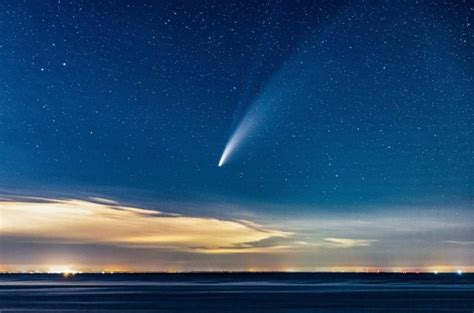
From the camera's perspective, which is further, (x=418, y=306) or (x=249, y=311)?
(x=418, y=306)

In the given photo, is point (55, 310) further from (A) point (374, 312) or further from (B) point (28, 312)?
(A) point (374, 312)

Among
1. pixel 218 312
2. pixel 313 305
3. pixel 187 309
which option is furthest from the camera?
pixel 313 305

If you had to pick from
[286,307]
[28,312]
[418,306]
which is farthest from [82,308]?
[418,306]

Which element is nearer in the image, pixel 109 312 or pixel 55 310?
pixel 109 312

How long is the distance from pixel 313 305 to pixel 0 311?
20.2m

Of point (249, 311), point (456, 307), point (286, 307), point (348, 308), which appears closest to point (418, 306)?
point (456, 307)

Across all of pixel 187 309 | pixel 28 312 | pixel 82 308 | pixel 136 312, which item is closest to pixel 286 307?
pixel 187 309

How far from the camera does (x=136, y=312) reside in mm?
36719

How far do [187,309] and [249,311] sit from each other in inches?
164

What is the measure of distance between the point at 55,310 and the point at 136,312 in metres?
5.79

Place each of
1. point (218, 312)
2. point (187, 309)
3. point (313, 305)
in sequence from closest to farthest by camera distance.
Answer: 1. point (218, 312)
2. point (187, 309)
3. point (313, 305)

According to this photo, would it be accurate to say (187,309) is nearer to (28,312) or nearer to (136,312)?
(136,312)

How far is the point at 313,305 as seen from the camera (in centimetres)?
4156

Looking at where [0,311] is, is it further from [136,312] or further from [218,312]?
[218,312]
